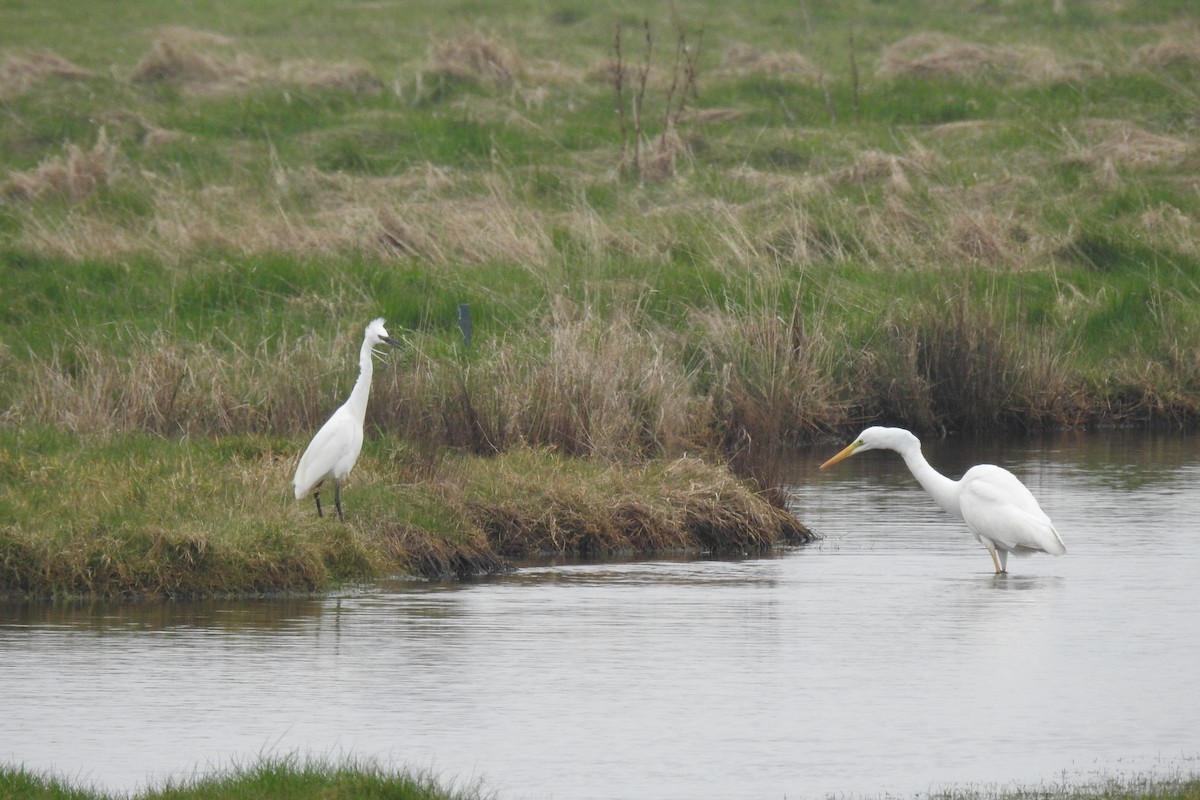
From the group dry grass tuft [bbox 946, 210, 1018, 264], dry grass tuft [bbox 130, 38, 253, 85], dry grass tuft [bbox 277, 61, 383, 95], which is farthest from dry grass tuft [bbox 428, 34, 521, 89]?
dry grass tuft [bbox 946, 210, 1018, 264]

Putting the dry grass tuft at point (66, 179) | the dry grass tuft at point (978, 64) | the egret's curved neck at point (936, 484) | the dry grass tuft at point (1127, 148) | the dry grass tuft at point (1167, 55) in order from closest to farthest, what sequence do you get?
the egret's curved neck at point (936, 484), the dry grass tuft at point (66, 179), the dry grass tuft at point (1127, 148), the dry grass tuft at point (978, 64), the dry grass tuft at point (1167, 55)

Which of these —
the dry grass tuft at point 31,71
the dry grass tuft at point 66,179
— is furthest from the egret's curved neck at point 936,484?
the dry grass tuft at point 31,71

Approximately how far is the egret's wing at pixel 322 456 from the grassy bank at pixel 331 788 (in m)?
4.01

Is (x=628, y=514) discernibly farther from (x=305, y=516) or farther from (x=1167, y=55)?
(x=1167, y=55)

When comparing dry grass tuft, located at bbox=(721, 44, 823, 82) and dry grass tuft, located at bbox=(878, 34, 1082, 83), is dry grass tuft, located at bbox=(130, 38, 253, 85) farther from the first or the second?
dry grass tuft, located at bbox=(878, 34, 1082, 83)

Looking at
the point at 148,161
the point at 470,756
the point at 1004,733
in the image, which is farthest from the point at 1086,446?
the point at 148,161

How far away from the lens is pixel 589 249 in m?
18.5

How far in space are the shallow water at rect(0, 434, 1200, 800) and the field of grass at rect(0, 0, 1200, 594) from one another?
1.15 meters

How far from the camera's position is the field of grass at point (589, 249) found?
13.8m

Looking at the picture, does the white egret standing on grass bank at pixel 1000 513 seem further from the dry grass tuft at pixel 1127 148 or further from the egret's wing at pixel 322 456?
the dry grass tuft at pixel 1127 148

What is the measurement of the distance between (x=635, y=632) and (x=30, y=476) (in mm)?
3811

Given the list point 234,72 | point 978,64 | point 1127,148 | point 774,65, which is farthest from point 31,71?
point 1127,148

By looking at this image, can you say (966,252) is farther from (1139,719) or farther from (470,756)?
(470,756)

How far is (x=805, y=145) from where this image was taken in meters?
23.8
